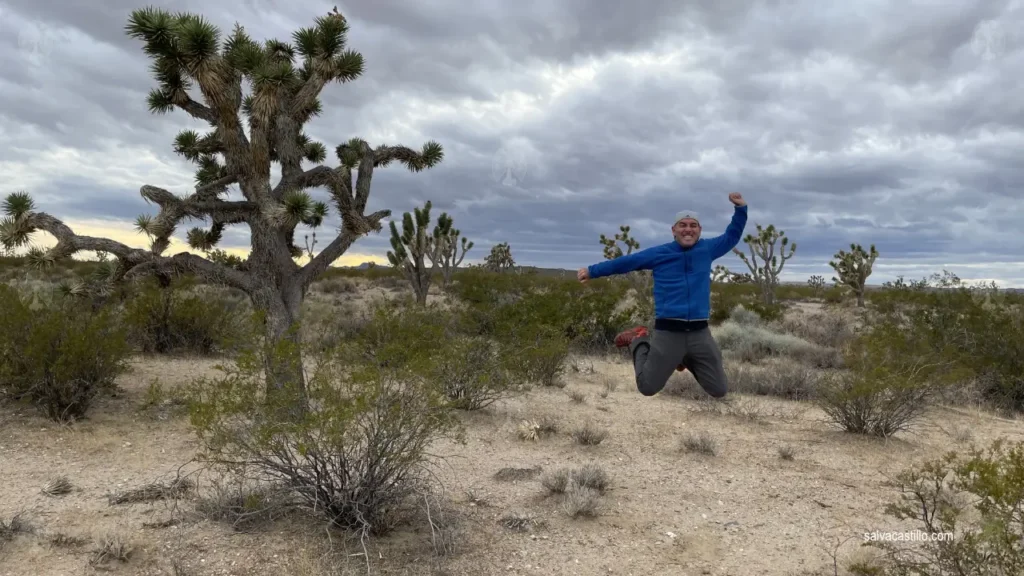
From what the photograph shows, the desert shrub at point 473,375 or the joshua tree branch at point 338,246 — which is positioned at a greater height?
the joshua tree branch at point 338,246

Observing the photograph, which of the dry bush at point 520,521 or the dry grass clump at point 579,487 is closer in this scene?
the dry bush at point 520,521

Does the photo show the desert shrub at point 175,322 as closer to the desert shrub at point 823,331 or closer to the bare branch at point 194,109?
the bare branch at point 194,109

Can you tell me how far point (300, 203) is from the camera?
26.0 feet

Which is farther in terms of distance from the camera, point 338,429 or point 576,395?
point 576,395

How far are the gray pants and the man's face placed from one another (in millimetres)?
736

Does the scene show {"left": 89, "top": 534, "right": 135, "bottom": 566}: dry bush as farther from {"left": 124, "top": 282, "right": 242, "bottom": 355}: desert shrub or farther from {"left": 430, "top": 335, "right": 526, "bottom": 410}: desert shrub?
{"left": 124, "top": 282, "right": 242, "bottom": 355}: desert shrub

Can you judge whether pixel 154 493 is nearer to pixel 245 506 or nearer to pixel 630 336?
pixel 245 506

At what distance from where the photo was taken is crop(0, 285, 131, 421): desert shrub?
7.44 metres

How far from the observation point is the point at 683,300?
17.4ft

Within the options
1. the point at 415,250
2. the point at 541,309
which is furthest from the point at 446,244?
the point at 541,309

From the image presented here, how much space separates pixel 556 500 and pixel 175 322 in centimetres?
898

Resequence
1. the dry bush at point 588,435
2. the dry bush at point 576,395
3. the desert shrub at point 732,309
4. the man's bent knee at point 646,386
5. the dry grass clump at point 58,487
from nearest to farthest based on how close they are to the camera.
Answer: the man's bent knee at point 646,386 < the dry grass clump at point 58,487 < the dry bush at point 588,435 < the dry bush at point 576,395 < the desert shrub at point 732,309

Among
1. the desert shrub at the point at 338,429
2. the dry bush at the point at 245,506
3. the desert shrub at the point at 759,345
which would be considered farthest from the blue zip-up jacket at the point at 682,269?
the desert shrub at the point at 759,345

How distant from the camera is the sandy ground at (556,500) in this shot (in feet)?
15.0
